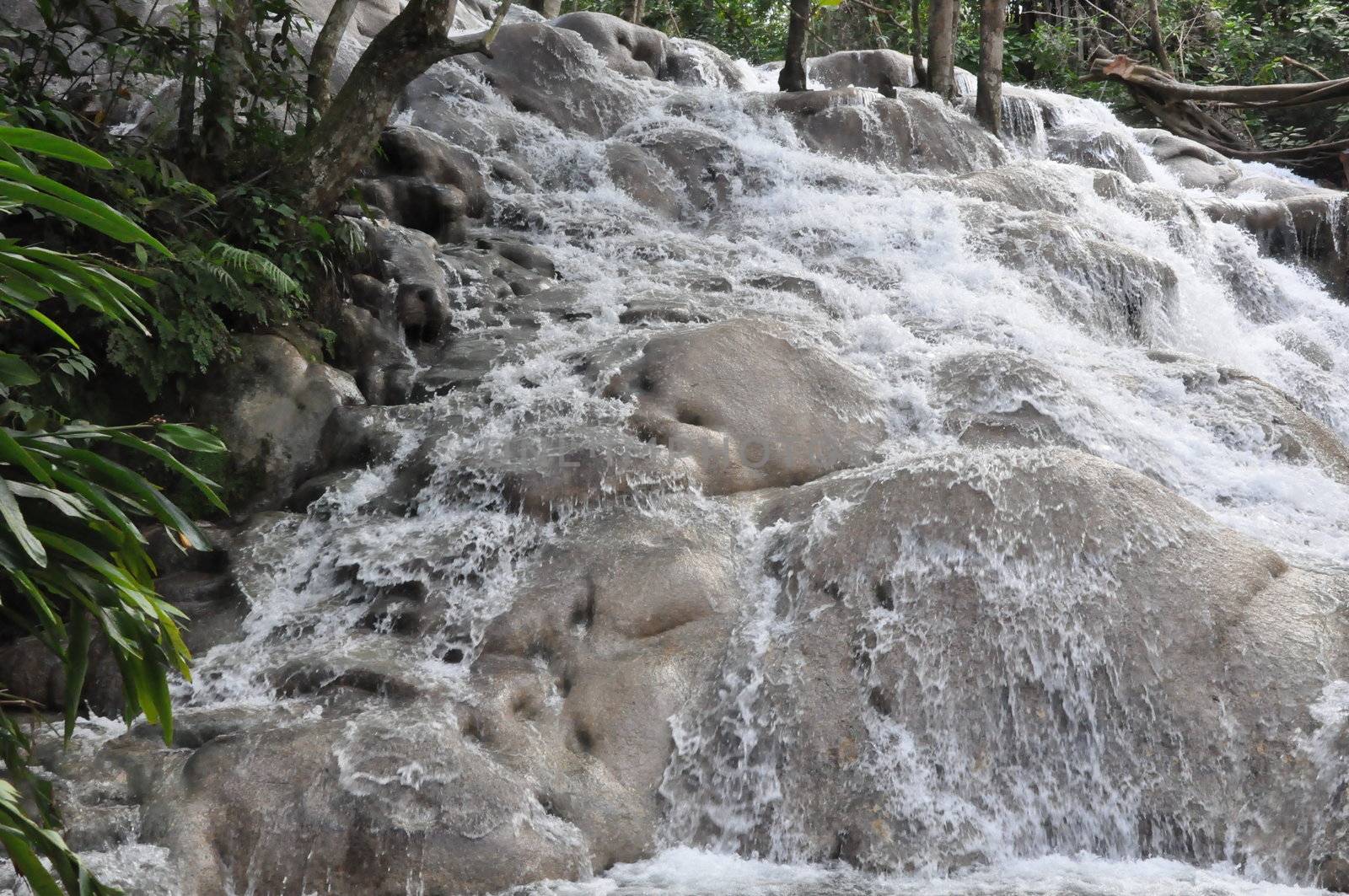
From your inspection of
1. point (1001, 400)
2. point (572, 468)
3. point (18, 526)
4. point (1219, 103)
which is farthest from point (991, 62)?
point (18, 526)

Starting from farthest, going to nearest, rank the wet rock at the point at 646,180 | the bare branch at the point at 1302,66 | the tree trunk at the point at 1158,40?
1. the tree trunk at the point at 1158,40
2. the bare branch at the point at 1302,66
3. the wet rock at the point at 646,180

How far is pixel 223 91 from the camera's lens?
6984mm

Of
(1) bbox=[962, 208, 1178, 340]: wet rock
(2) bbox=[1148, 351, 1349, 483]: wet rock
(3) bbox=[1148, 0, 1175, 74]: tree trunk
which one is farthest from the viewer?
(3) bbox=[1148, 0, 1175, 74]: tree trunk

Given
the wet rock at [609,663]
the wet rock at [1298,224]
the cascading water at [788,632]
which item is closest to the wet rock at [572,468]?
the cascading water at [788,632]

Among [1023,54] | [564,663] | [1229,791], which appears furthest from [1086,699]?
[1023,54]

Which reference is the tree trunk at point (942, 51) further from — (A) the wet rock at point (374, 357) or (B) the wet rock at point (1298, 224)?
(A) the wet rock at point (374, 357)

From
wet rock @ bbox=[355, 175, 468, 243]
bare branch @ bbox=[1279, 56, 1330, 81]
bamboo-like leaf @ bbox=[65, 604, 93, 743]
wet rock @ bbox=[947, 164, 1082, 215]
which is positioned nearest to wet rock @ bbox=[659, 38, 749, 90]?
wet rock @ bbox=[947, 164, 1082, 215]

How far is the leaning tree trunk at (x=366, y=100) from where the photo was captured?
7016 millimetres

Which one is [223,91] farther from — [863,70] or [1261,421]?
[863,70]

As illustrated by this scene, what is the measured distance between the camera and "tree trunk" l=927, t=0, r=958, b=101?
45.4 ft

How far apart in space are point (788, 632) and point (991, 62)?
1008cm

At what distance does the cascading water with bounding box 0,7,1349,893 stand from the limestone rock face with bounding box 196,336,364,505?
0.39 m

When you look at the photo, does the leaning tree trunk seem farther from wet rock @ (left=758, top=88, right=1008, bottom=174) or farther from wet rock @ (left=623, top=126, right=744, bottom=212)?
wet rock @ (left=758, top=88, right=1008, bottom=174)

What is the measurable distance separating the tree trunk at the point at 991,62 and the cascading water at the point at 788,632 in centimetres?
608
